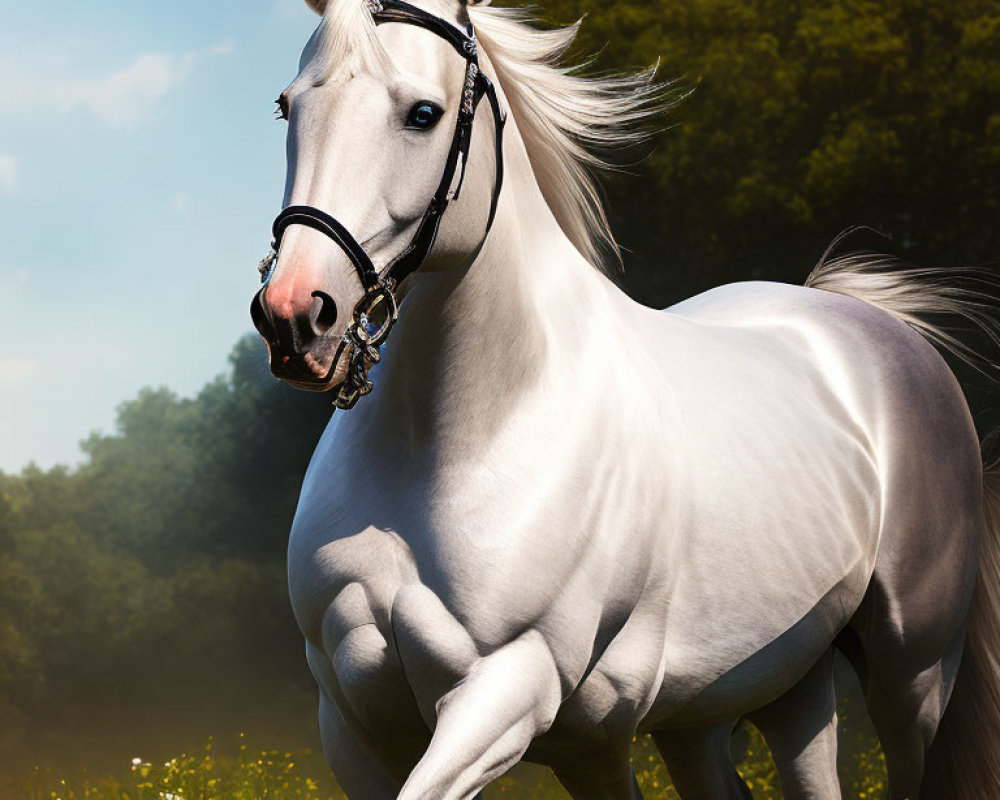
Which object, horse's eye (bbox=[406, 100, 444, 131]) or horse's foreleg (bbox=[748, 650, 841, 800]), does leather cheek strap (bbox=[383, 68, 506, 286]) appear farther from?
horse's foreleg (bbox=[748, 650, 841, 800])

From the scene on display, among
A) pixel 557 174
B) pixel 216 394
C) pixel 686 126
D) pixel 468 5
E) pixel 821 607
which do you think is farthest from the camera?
pixel 216 394

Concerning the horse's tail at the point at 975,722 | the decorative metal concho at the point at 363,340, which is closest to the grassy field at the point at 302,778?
the horse's tail at the point at 975,722

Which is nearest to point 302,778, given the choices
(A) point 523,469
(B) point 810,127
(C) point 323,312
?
(B) point 810,127

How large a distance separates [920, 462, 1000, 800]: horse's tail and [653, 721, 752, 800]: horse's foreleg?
0.75m

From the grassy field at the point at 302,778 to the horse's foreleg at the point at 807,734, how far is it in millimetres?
2674

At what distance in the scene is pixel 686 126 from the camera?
28.8ft

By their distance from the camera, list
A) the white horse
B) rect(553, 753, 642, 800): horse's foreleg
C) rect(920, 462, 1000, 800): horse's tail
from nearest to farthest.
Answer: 1. the white horse
2. rect(553, 753, 642, 800): horse's foreleg
3. rect(920, 462, 1000, 800): horse's tail

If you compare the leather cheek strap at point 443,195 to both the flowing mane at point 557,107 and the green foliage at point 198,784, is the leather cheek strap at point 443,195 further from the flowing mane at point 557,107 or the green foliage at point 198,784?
the green foliage at point 198,784

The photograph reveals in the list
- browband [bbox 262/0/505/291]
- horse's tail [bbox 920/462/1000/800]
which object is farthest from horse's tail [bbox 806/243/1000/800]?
browband [bbox 262/0/505/291]

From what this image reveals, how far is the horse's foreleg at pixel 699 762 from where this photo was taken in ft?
13.4

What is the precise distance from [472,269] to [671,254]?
254 inches

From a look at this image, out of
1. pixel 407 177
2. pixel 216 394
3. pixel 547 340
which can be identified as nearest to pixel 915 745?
pixel 547 340

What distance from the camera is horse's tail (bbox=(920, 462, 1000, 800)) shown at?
168 inches

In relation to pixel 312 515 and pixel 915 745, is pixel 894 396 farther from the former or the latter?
pixel 312 515
